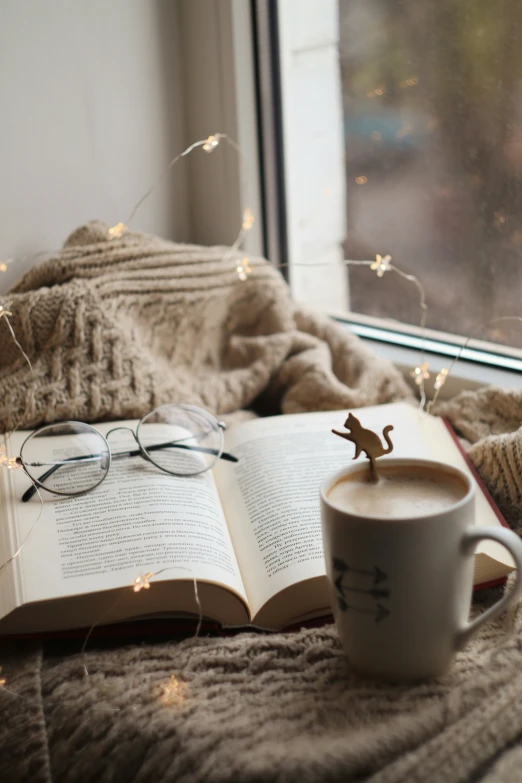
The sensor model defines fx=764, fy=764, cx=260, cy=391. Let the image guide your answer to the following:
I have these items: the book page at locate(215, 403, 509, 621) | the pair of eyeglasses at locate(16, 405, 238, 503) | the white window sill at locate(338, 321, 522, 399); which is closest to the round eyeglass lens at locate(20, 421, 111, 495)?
the pair of eyeglasses at locate(16, 405, 238, 503)

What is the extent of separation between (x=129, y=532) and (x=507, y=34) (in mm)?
695

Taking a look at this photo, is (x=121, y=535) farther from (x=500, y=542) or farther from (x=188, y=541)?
(x=500, y=542)

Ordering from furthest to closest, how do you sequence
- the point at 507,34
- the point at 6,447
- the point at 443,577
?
the point at 507,34 → the point at 6,447 → the point at 443,577

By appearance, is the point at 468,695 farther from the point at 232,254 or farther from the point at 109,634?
the point at 232,254

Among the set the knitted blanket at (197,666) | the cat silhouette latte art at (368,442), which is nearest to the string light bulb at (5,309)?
the knitted blanket at (197,666)

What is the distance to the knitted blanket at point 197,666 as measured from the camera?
46 cm

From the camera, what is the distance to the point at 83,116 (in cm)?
101

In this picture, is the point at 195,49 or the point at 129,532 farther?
the point at 195,49

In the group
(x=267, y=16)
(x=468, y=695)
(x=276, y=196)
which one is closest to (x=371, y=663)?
(x=468, y=695)

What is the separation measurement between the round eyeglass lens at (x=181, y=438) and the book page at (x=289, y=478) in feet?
0.07

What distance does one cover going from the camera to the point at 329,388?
0.90 m

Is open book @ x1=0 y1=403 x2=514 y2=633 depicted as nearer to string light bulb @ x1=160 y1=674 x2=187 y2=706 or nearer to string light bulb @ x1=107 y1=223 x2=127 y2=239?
string light bulb @ x1=160 y1=674 x2=187 y2=706

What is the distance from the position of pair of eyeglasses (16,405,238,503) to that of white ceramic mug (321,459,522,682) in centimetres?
27

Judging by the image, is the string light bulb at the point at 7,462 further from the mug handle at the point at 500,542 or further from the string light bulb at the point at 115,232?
the mug handle at the point at 500,542
